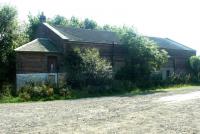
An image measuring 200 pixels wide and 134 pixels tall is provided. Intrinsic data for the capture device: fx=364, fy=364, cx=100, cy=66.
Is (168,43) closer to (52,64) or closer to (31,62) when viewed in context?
(52,64)

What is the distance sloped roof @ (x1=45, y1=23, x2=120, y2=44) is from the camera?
38175 mm

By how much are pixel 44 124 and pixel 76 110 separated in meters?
4.53

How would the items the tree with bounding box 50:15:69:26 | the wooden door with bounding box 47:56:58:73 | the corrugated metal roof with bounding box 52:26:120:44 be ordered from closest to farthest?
the wooden door with bounding box 47:56:58:73 < the corrugated metal roof with bounding box 52:26:120:44 < the tree with bounding box 50:15:69:26

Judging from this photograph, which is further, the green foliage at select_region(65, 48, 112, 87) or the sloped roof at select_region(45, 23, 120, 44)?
the sloped roof at select_region(45, 23, 120, 44)

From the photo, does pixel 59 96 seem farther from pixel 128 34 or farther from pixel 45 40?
pixel 128 34

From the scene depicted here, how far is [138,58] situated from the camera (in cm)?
3812

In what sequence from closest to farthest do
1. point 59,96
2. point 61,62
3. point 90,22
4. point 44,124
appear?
1. point 44,124
2. point 59,96
3. point 61,62
4. point 90,22

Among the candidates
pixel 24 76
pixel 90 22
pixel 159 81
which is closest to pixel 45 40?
pixel 24 76

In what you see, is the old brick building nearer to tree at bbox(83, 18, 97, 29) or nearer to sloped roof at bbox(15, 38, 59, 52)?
sloped roof at bbox(15, 38, 59, 52)

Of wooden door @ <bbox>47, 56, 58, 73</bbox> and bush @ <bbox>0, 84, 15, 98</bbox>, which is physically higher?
wooden door @ <bbox>47, 56, 58, 73</bbox>

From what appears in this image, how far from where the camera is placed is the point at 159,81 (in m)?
38.8

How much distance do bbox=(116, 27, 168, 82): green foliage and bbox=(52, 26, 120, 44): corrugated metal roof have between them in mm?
2685

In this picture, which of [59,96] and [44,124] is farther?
[59,96]

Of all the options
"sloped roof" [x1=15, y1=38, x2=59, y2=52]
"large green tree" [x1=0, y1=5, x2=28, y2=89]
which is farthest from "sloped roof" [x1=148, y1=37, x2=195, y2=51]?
"large green tree" [x1=0, y1=5, x2=28, y2=89]
